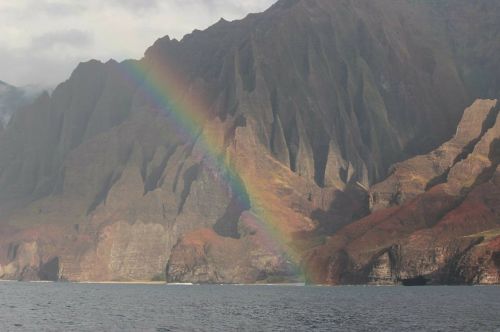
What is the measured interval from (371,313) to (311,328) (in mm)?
37309

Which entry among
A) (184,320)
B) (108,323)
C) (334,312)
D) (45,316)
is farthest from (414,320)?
(45,316)

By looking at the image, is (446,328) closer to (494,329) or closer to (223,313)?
(494,329)

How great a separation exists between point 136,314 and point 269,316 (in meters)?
28.6

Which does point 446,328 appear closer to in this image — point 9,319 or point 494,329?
point 494,329

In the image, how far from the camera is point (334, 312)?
652 feet

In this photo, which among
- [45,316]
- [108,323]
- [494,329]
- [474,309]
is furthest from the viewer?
[474,309]

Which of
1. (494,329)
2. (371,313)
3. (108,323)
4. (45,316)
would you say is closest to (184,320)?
(108,323)

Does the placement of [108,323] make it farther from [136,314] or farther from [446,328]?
[446,328]

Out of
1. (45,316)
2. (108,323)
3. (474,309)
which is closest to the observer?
(108,323)

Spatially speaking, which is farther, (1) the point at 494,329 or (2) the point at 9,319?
(2) the point at 9,319

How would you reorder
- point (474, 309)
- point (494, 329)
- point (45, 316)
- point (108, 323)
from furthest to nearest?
point (474, 309) < point (45, 316) < point (108, 323) < point (494, 329)

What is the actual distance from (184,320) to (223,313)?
2132cm

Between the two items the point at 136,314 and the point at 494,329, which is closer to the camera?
the point at 494,329

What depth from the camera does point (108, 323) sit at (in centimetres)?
16788
